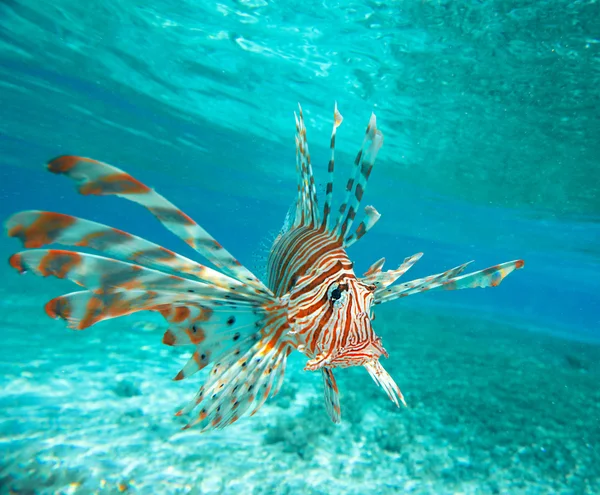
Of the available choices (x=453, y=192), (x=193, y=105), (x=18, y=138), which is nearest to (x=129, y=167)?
(x=18, y=138)

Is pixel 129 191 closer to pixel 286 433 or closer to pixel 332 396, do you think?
pixel 332 396

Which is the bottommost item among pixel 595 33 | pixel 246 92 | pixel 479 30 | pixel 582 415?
pixel 582 415

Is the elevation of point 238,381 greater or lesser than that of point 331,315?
lesser

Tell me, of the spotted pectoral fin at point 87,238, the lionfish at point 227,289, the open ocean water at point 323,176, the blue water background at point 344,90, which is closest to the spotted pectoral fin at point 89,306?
the lionfish at point 227,289

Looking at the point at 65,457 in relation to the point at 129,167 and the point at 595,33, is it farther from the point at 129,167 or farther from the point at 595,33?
the point at 129,167

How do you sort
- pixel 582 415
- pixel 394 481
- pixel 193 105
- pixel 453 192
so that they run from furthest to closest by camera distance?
pixel 453 192 < pixel 193 105 < pixel 582 415 < pixel 394 481

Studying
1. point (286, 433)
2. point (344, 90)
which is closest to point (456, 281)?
point (286, 433)

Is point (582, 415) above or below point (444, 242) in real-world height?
below
